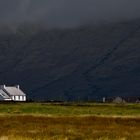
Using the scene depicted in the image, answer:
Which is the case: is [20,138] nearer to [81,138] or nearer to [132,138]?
[81,138]

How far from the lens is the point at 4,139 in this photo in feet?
Answer: 141

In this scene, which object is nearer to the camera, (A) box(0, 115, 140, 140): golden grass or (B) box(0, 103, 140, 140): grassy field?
(A) box(0, 115, 140, 140): golden grass

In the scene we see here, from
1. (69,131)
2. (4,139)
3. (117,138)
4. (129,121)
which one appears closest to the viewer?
(4,139)

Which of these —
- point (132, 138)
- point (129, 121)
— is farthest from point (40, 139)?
point (129, 121)

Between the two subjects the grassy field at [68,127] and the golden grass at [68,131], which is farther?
the grassy field at [68,127]

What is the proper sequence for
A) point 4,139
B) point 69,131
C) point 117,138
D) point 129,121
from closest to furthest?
point 4,139, point 117,138, point 69,131, point 129,121

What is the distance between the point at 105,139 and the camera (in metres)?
44.3

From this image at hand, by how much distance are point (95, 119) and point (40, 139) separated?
33044 millimetres

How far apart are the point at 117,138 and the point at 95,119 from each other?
30.2 metres

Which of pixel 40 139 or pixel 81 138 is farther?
pixel 81 138

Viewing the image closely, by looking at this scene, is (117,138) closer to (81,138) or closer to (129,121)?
(81,138)

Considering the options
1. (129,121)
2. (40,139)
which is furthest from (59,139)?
(129,121)

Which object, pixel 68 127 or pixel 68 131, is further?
pixel 68 127

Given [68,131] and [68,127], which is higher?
[68,127]
